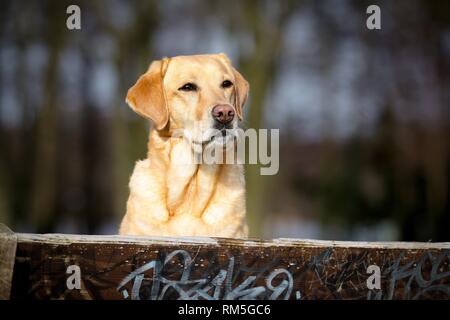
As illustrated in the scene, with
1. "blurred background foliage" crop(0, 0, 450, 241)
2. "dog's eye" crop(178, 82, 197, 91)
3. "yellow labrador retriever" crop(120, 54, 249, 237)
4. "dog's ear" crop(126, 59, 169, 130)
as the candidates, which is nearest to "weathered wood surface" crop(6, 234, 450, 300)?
"yellow labrador retriever" crop(120, 54, 249, 237)

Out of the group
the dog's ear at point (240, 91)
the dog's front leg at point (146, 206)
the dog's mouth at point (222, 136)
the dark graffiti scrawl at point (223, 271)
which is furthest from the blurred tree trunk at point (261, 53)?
the dark graffiti scrawl at point (223, 271)

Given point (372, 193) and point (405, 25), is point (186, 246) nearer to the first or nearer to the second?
point (405, 25)

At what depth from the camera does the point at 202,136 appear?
12.5 feet

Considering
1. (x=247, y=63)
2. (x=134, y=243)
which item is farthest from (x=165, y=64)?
(x=247, y=63)

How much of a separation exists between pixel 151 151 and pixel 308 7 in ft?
36.0

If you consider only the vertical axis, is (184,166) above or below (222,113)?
below

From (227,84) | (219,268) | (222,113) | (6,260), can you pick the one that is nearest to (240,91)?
(227,84)

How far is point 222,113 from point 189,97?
1.24 feet

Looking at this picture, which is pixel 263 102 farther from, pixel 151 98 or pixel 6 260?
pixel 6 260

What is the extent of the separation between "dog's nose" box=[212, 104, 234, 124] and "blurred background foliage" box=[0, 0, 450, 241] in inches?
313

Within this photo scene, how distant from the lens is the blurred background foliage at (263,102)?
43.9ft

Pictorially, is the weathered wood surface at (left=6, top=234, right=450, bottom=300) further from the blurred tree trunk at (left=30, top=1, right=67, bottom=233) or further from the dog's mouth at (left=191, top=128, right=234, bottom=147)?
the blurred tree trunk at (left=30, top=1, right=67, bottom=233)

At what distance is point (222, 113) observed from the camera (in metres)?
3.73

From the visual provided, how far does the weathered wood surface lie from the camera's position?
102 inches
